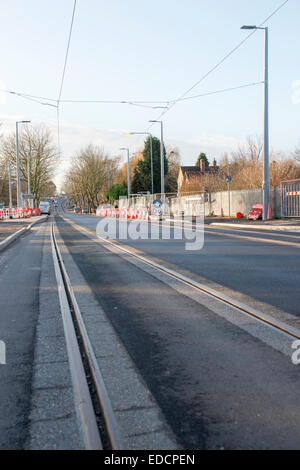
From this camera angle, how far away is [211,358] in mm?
4289

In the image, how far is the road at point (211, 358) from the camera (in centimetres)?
302

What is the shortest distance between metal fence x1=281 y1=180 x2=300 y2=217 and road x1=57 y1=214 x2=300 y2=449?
2004 cm

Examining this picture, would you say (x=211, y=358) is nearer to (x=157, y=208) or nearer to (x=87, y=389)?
(x=87, y=389)

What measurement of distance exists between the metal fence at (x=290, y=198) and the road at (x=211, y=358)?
Result: 2004cm

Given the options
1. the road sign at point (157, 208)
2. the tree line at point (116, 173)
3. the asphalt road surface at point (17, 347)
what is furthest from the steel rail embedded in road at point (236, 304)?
the tree line at point (116, 173)

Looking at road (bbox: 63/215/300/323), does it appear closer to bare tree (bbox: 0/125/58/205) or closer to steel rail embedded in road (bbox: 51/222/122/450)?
steel rail embedded in road (bbox: 51/222/122/450)

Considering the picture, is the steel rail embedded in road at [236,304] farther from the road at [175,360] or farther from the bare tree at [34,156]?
the bare tree at [34,156]

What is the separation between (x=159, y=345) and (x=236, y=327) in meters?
1.04

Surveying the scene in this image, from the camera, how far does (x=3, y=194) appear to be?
3912 inches

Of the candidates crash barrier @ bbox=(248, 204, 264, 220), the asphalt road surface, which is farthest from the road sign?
the asphalt road surface

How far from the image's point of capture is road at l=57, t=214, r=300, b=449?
3016mm

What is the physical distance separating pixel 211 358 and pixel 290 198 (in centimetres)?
2621
